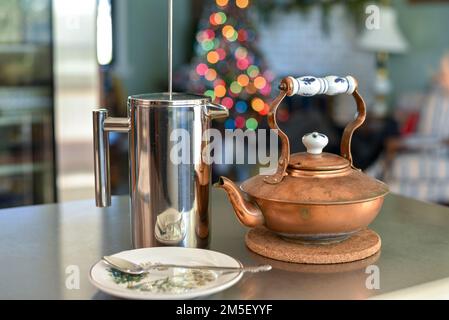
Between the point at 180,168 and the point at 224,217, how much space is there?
0.26 metres

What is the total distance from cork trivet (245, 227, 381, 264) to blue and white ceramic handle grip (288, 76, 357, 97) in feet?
0.68

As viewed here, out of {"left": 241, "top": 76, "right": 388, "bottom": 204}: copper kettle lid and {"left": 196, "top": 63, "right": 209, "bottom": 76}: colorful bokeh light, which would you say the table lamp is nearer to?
{"left": 196, "top": 63, "right": 209, "bottom": 76}: colorful bokeh light

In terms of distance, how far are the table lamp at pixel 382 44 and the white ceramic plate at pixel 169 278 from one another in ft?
13.0

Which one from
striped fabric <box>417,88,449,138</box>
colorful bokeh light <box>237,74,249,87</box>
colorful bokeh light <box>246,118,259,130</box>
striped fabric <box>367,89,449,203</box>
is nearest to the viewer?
striped fabric <box>367,89,449,203</box>

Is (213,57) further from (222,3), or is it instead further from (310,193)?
(310,193)

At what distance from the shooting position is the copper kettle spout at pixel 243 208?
0.98 m

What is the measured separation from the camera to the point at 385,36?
4.89m

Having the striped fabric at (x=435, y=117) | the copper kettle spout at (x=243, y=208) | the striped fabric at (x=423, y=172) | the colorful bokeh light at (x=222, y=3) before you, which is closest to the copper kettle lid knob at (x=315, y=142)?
the copper kettle spout at (x=243, y=208)

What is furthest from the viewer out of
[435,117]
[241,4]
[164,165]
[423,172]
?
[241,4]

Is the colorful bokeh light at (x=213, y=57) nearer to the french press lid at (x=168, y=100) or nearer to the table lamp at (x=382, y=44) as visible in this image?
the table lamp at (x=382, y=44)

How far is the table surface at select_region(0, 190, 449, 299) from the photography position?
860mm

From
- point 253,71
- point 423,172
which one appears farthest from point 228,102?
point 423,172

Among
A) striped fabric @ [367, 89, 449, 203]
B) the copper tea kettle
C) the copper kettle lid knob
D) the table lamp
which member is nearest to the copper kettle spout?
the copper tea kettle

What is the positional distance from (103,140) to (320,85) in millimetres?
311
